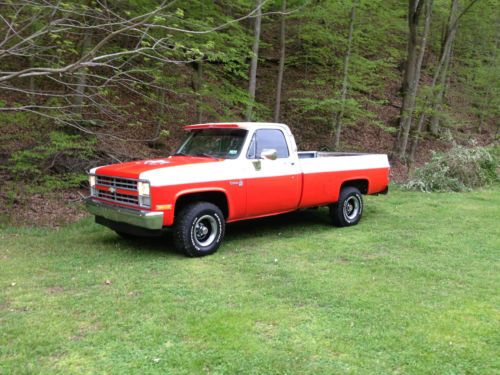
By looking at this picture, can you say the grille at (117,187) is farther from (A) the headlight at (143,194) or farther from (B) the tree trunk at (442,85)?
(B) the tree trunk at (442,85)

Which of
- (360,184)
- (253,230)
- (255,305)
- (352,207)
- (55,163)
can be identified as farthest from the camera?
(55,163)

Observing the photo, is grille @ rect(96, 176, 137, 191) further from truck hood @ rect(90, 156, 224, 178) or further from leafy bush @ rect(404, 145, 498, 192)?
leafy bush @ rect(404, 145, 498, 192)

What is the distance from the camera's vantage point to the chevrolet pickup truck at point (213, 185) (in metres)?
6.15

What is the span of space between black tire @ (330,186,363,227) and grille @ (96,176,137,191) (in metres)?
4.12

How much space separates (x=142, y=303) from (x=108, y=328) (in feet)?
2.05

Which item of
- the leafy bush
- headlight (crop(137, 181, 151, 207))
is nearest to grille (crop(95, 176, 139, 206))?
headlight (crop(137, 181, 151, 207))

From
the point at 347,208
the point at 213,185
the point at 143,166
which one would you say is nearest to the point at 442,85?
the point at 347,208

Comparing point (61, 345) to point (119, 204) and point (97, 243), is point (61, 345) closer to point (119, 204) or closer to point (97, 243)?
point (119, 204)

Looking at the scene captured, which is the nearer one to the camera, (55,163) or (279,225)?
(279,225)

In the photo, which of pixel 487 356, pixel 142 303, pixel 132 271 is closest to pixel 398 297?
pixel 487 356

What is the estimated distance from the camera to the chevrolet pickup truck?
6148mm

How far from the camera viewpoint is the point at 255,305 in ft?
15.2

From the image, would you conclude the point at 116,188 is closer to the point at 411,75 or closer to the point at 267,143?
the point at 267,143

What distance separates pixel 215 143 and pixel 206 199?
3.53ft
